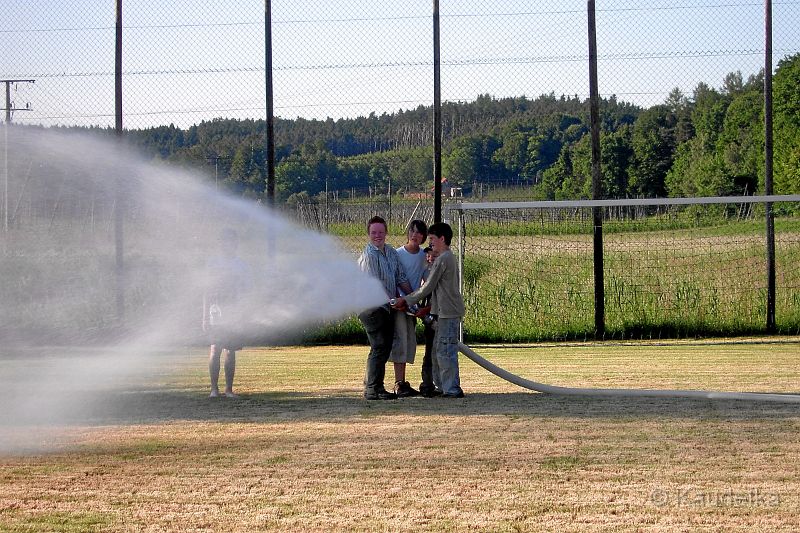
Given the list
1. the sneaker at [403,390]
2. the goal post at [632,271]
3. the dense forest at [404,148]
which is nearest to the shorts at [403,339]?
the sneaker at [403,390]

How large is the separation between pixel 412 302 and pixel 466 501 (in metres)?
4.10

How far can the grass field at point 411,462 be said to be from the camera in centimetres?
662

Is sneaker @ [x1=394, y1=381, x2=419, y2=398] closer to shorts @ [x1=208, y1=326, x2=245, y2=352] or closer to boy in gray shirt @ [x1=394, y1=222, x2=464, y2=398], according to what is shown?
boy in gray shirt @ [x1=394, y1=222, x2=464, y2=398]

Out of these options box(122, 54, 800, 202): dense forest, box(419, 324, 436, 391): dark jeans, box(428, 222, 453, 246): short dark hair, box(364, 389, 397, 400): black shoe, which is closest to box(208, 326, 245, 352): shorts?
box(364, 389, 397, 400): black shoe

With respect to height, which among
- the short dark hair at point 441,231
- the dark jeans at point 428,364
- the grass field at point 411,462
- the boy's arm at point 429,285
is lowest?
the grass field at point 411,462

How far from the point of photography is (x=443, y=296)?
35.9ft

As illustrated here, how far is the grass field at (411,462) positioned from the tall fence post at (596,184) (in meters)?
6.12

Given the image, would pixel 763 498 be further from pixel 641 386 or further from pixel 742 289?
pixel 742 289

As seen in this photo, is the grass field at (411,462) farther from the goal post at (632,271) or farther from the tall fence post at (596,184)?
the goal post at (632,271)

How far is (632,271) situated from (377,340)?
11448 millimetres

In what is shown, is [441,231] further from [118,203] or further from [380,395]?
[118,203]

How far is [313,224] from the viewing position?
19.7m

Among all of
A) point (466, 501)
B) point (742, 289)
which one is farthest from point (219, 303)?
point (742, 289)

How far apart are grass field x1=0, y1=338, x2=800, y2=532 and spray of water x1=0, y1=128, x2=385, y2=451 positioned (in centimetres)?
68
